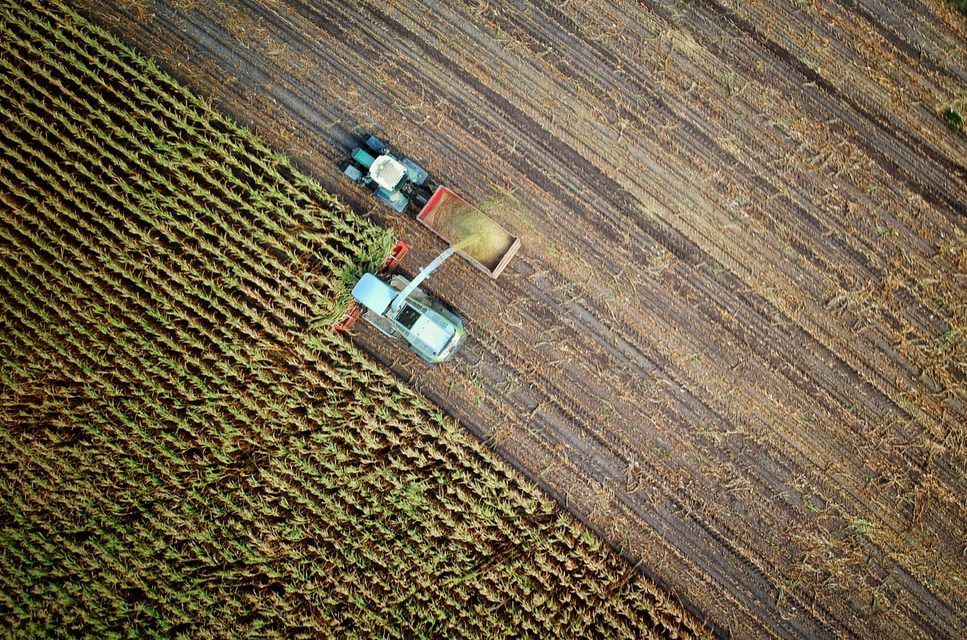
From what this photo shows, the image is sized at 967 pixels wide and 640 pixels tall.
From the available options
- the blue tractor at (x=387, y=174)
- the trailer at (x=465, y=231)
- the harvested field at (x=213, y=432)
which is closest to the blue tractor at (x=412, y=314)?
the trailer at (x=465, y=231)

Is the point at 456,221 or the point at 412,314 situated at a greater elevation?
the point at 456,221

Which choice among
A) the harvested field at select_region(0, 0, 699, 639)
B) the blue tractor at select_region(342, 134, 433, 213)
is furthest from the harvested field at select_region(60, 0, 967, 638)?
the harvested field at select_region(0, 0, 699, 639)

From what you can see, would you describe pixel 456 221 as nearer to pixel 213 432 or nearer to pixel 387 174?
pixel 387 174

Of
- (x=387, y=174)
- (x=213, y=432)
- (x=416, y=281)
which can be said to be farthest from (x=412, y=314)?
(x=213, y=432)

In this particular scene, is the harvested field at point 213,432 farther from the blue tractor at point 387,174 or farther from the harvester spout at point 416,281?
the harvester spout at point 416,281

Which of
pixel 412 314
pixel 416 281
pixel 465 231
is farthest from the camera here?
pixel 465 231

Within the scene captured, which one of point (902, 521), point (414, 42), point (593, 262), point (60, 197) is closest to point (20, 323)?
point (60, 197)

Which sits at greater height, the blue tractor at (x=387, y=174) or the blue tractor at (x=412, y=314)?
the blue tractor at (x=387, y=174)

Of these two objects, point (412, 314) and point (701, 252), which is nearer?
point (412, 314)
